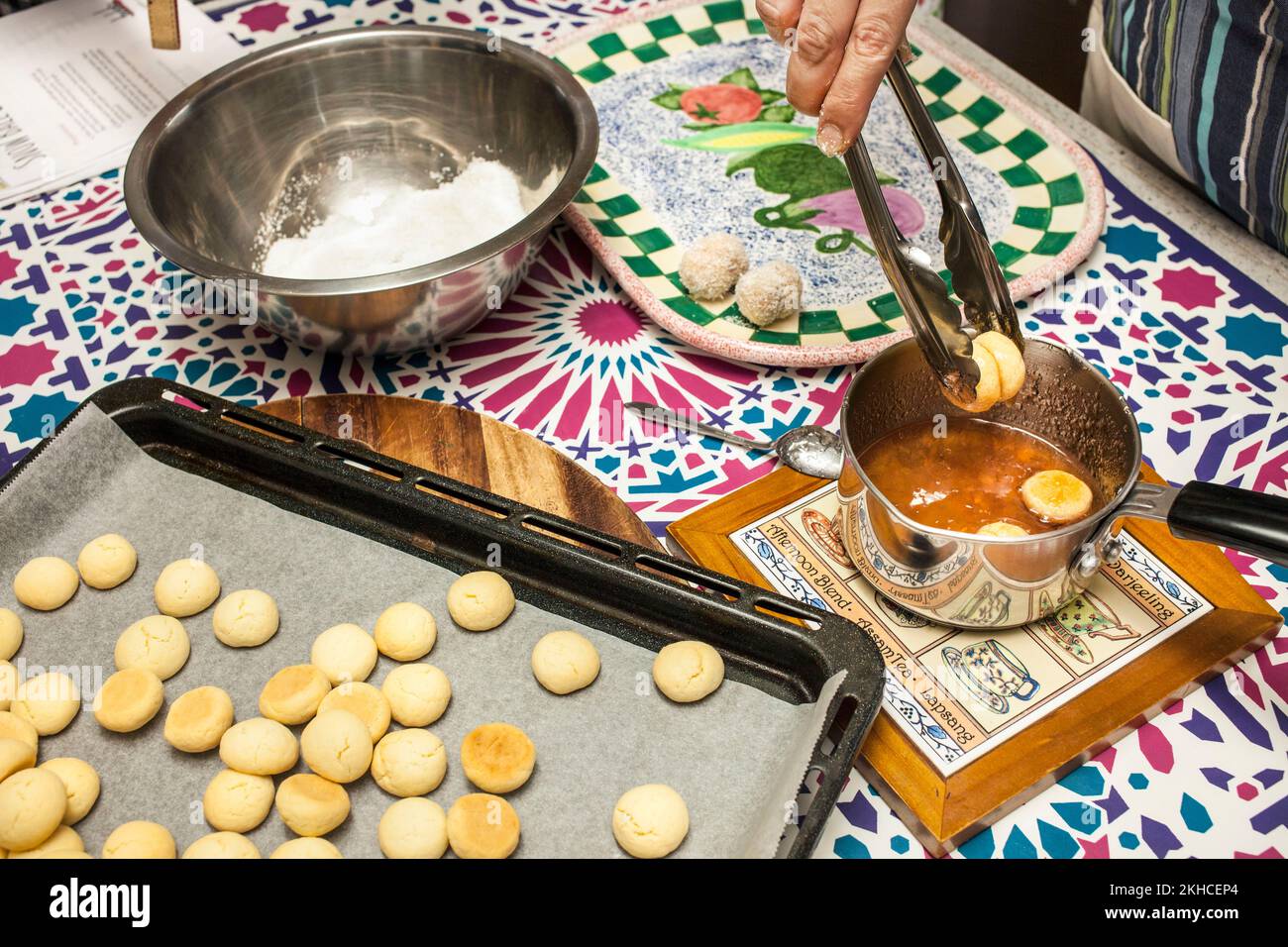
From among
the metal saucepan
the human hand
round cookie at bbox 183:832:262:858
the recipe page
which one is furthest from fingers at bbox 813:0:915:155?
the recipe page

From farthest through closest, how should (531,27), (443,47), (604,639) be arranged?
(531,27) → (443,47) → (604,639)

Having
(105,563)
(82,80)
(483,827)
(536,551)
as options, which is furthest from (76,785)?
(82,80)

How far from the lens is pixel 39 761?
1.08 meters

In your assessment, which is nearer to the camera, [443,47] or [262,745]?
[262,745]

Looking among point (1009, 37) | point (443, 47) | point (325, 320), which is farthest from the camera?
point (1009, 37)

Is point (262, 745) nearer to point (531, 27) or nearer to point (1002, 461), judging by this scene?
point (1002, 461)

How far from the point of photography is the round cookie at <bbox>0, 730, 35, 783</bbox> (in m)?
1.02

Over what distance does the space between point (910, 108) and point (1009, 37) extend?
1432 millimetres

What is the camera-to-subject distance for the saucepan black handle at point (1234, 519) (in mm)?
905

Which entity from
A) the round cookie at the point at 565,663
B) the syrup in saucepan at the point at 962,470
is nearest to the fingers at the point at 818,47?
the syrup in saucepan at the point at 962,470

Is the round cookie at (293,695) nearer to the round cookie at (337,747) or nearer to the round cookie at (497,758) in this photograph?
the round cookie at (337,747)

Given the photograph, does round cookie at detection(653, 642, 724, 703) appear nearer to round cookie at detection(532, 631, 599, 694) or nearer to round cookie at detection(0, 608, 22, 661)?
round cookie at detection(532, 631, 599, 694)

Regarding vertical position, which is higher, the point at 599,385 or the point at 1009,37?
the point at 1009,37

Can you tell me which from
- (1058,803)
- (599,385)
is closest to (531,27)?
(599,385)
